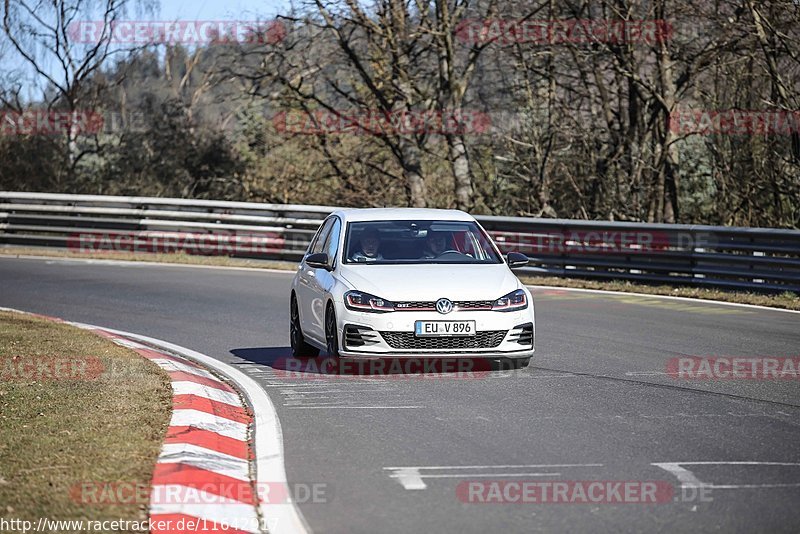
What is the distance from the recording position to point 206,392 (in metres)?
9.73

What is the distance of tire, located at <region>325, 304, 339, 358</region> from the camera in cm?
1080

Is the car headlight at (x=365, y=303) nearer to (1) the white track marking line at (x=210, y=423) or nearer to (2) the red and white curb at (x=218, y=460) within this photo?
(2) the red and white curb at (x=218, y=460)

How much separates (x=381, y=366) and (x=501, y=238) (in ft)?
39.0

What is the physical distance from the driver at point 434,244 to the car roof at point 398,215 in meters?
0.22

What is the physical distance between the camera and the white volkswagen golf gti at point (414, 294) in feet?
34.3

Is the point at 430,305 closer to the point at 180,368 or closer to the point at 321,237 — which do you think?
the point at 180,368

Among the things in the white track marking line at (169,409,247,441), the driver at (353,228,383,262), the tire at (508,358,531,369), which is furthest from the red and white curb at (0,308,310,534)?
the tire at (508,358,531,369)

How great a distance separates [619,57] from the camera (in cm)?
2708

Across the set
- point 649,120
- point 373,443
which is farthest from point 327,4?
point 373,443

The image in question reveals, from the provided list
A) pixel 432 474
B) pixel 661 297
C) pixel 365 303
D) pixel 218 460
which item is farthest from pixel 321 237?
pixel 661 297

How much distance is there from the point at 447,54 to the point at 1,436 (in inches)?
937

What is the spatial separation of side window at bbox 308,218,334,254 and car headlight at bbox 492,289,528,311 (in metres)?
2.66

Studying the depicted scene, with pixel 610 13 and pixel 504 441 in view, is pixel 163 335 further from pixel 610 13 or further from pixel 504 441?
pixel 610 13

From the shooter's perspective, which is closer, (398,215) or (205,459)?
(205,459)
